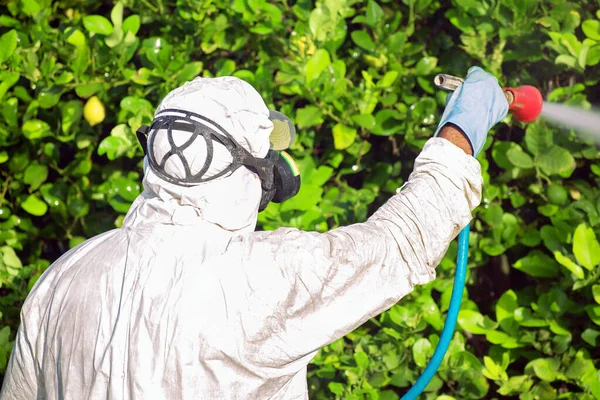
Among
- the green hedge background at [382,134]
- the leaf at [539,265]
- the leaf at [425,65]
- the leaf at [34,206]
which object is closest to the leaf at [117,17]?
the green hedge background at [382,134]

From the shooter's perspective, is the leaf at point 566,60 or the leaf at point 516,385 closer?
the leaf at point 566,60

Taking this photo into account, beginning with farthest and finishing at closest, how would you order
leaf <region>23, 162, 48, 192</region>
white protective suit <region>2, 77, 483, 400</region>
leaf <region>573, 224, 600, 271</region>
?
1. leaf <region>23, 162, 48, 192</region>
2. leaf <region>573, 224, 600, 271</region>
3. white protective suit <region>2, 77, 483, 400</region>

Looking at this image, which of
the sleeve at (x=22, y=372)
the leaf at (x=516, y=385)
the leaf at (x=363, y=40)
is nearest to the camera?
the sleeve at (x=22, y=372)

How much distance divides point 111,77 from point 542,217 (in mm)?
1482

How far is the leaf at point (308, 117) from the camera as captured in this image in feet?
8.73

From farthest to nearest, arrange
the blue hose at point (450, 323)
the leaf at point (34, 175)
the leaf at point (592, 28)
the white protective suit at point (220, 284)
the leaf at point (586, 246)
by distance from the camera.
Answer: the leaf at point (34, 175), the leaf at point (592, 28), the leaf at point (586, 246), the blue hose at point (450, 323), the white protective suit at point (220, 284)

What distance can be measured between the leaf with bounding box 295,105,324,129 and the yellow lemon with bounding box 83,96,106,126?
2.35ft

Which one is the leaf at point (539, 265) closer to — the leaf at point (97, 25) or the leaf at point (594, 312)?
the leaf at point (594, 312)

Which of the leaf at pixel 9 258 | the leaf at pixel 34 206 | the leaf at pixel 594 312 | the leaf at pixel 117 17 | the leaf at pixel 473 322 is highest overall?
the leaf at pixel 117 17

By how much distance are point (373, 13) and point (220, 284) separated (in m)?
1.38

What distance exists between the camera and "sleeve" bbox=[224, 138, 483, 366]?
160 cm

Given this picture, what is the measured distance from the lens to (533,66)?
2.74 m

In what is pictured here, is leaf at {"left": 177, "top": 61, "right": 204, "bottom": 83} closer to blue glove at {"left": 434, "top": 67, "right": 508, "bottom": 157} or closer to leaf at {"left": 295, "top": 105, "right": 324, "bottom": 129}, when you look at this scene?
leaf at {"left": 295, "top": 105, "right": 324, "bottom": 129}

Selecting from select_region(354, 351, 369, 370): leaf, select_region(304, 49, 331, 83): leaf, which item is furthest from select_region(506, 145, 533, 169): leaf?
select_region(354, 351, 369, 370): leaf
